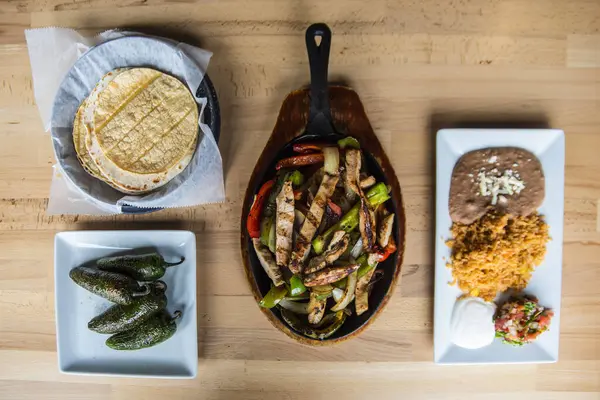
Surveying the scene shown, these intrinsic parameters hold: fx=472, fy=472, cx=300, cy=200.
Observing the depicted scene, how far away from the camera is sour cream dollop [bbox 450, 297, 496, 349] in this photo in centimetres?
155

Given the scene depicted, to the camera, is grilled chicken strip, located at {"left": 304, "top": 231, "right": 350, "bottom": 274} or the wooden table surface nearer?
grilled chicken strip, located at {"left": 304, "top": 231, "right": 350, "bottom": 274}

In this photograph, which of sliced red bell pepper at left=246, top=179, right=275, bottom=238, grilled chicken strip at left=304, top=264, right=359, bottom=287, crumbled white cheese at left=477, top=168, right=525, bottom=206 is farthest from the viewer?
crumbled white cheese at left=477, top=168, right=525, bottom=206

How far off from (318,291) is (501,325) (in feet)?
2.17

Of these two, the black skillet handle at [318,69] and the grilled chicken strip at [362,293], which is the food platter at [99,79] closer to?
the black skillet handle at [318,69]

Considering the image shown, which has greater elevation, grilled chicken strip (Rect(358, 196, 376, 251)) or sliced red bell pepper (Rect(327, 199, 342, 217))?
sliced red bell pepper (Rect(327, 199, 342, 217))

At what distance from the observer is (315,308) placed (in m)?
1.38

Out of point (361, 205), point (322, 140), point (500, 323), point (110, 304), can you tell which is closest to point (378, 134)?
point (322, 140)

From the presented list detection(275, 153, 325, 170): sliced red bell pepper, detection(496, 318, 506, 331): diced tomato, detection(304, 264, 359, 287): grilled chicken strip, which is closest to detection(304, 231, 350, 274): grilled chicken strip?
detection(304, 264, 359, 287): grilled chicken strip

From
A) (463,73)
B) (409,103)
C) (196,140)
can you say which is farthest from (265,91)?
(463,73)

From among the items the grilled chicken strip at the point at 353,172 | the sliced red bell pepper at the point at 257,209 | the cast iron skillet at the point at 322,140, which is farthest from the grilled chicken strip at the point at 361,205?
the sliced red bell pepper at the point at 257,209

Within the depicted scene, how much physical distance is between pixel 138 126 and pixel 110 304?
63 centimetres

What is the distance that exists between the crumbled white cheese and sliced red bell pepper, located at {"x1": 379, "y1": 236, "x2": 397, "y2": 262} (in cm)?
37

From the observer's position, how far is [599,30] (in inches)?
61.8

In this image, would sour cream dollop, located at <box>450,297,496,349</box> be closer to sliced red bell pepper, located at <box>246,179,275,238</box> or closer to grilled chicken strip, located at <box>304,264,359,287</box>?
grilled chicken strip, located at <box>304,264,359,287</box>
